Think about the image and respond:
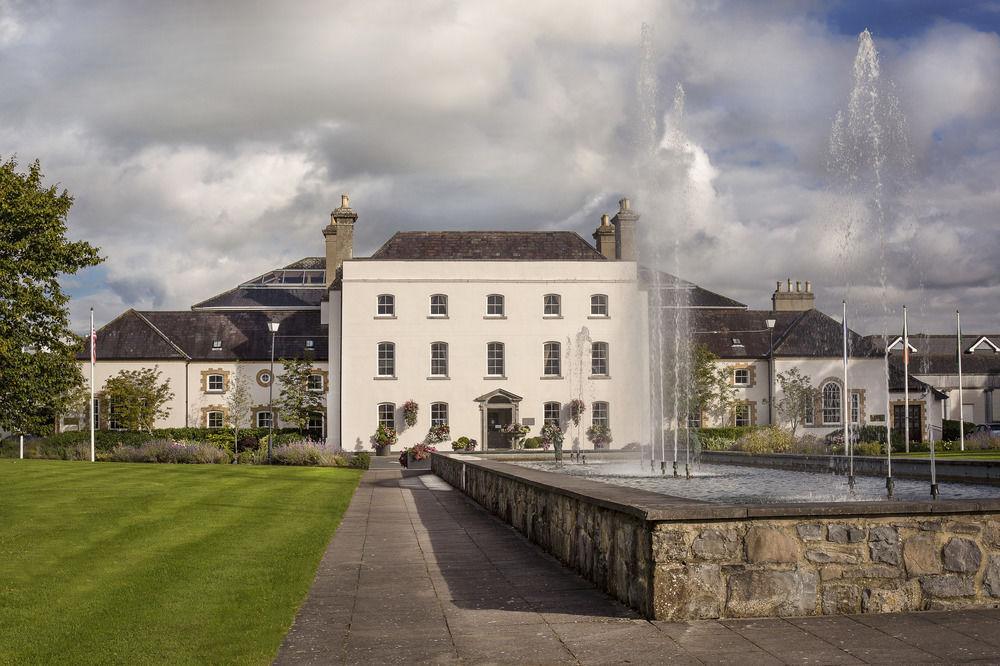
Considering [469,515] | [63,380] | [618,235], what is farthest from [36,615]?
[618,235]

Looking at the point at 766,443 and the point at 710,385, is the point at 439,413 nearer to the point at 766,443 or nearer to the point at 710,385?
the point at 710,385

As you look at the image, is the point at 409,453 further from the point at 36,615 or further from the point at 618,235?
the point at 36,615

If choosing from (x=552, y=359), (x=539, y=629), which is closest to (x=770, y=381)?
(x=552, y=359)

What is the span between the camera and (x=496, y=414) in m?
49.0

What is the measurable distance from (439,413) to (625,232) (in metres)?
15.3

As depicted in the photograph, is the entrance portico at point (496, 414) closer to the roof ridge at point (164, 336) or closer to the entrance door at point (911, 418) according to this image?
the roof ridge at point (164, 336)

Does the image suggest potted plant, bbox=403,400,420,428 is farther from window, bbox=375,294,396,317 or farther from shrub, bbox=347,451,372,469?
Result: shrub, bbox=347,451,372,469

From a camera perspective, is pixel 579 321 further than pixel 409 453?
Yes

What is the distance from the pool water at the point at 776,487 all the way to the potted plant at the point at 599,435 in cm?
2573

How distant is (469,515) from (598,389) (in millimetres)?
34023

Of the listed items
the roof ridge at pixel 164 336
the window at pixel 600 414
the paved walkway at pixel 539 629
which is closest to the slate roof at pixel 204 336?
the roof ridge at pixel 164 336

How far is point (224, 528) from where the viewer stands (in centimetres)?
→ 1354

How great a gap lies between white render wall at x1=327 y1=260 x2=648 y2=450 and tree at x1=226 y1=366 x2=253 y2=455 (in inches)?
233

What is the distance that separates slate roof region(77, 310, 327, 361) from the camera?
53219 millimetres
